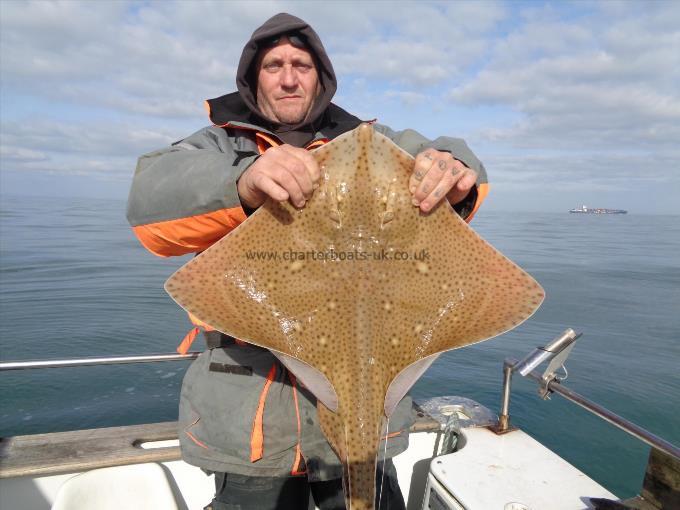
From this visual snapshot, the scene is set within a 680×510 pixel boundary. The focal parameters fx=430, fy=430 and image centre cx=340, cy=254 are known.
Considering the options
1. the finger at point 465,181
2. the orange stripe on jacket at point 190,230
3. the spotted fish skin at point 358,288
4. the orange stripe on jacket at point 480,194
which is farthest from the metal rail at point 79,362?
the finger at point 465,181

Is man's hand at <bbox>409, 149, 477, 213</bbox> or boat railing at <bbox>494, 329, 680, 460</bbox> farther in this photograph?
boat railing at <bbox>494, 329, 680, 460</bbox>

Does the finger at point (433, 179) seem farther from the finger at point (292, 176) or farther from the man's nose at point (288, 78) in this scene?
the man's nose at point (288, 78)

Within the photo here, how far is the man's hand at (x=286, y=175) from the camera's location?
6.38 feet

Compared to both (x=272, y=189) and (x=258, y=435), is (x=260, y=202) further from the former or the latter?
(x=258, y=435)

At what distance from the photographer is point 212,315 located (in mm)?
2008

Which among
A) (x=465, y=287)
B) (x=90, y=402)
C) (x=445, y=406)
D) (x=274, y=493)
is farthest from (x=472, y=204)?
(x=90, y=402)

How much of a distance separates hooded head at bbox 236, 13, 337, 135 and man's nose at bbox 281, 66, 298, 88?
14 cm

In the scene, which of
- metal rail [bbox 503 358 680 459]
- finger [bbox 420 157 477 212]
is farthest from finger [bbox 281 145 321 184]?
metal rail [bbox 503 358 680 459]

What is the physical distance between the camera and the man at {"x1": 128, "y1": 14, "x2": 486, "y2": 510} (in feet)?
7.01

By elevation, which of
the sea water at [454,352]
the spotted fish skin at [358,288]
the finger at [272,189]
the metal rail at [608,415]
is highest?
the finger at [272,189]

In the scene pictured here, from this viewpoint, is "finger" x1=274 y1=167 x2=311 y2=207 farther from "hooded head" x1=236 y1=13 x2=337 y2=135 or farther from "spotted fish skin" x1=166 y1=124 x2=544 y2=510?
Result: "hooded head" x1=236 y1=13 x2=337 y2=135

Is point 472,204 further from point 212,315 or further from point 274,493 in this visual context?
point 274,493

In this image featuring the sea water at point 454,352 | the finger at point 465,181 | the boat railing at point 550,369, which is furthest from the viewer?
the sea water at point 454,352

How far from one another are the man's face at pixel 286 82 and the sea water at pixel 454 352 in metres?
8.17
